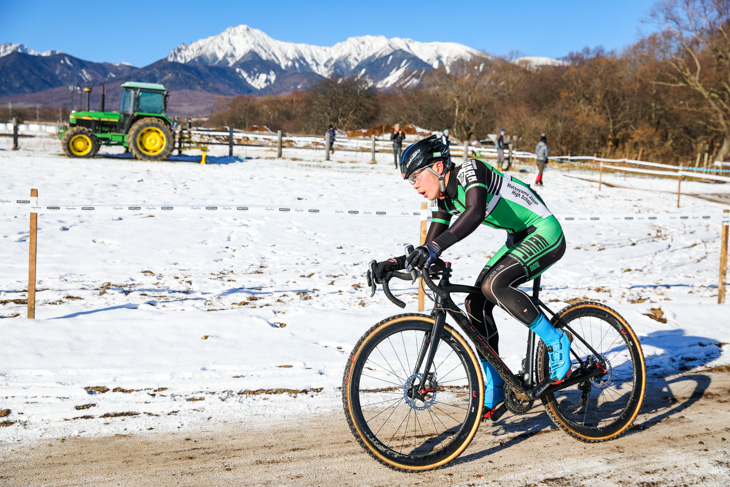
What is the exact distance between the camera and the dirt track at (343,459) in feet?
11.3

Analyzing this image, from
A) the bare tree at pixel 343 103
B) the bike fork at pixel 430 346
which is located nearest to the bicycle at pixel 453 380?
the bike fork at pixel 430 346

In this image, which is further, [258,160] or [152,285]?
[258,160]

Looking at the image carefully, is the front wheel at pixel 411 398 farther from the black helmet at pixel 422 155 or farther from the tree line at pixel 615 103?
the tree line at pixel 615 103

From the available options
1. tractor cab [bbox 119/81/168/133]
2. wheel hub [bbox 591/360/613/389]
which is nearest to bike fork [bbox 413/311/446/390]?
wheel hub [bbox 591/360/613/389]

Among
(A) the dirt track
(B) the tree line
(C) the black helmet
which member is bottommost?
(A) the dirt track

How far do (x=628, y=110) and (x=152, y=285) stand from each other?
45199 millimetres

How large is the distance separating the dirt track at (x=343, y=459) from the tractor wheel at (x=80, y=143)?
69.4 ft

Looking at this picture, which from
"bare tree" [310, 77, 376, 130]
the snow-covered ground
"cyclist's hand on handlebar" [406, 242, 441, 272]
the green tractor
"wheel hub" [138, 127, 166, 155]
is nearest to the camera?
"cyclist's hand on handlebar" [406, 242, 441, 272]

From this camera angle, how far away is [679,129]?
47.3m

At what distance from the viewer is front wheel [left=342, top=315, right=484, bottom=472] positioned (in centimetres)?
338

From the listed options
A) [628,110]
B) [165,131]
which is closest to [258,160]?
[165,131]

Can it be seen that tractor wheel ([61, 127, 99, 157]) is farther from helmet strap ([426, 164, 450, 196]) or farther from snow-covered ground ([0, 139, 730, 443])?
helmet strap ([426, 164, 450, 196])

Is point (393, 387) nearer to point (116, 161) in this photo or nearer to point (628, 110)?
point (116, 161)

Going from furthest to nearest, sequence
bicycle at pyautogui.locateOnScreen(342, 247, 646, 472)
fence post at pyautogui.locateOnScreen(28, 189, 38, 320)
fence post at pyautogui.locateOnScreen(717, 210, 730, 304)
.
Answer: fence post at pyautogui.locateOnScreen(717, 210, 730, 304) < fence post at pyautogui.locateOnScreen(28, 189, 38, 320) < bicycle at pyautogui.locateOnScreen(342, 247, 646, 472)
